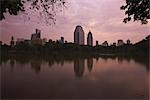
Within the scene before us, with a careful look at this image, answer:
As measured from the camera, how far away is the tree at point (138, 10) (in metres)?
15.2

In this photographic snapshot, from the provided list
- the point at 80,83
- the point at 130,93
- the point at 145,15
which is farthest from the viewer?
the point at 145,15

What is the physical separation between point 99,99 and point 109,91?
1270 mm

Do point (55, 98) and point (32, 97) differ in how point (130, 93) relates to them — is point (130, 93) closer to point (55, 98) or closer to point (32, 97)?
point (55, 98)

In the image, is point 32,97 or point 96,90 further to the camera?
point 96,90

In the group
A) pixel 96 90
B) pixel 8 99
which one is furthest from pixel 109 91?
pixel 8 99

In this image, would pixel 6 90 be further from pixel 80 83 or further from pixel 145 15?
pixel 145 15

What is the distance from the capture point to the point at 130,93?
33.5 feet

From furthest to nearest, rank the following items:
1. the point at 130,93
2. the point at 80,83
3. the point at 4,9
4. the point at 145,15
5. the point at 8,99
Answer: the point at 145,15, the point at 80,83, the point at 4,9, the point at 130,93, the point at 8,99

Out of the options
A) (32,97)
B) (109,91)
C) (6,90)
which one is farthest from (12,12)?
(109,91)

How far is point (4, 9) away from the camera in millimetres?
11391

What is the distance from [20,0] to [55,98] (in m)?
4.52

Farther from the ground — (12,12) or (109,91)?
(12,12)

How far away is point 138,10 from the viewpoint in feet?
51.2

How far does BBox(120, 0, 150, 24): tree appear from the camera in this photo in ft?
49.9
